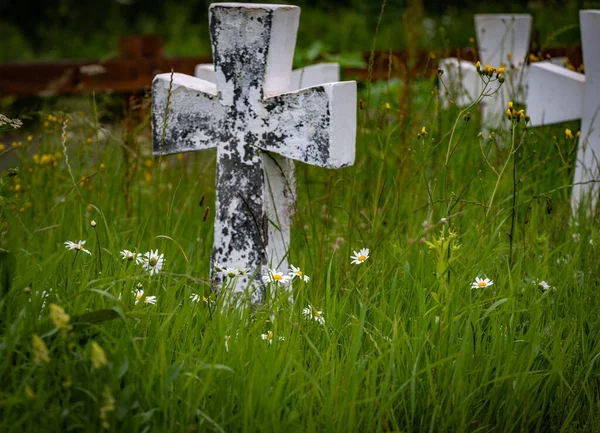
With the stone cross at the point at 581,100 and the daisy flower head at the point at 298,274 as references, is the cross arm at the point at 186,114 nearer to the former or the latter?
the daisy flower head at the point at 298,274

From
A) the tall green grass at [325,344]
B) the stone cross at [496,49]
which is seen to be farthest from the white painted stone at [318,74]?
the tall green grass at [325,344]

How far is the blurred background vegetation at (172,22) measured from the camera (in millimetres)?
11258

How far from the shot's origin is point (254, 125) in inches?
104

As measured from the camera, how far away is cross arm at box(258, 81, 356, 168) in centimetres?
246

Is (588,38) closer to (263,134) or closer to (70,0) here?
(263,134)

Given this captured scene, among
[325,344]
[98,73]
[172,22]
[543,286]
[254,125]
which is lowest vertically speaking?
[325,344]

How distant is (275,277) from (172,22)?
37.4 feet

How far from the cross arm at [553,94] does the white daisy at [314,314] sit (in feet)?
5.77

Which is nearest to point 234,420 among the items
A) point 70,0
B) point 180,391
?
point 180,391

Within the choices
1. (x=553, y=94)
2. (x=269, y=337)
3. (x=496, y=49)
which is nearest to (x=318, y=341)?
(x=269, y=337)

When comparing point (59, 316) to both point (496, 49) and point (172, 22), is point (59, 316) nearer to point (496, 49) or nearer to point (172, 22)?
point (496, 49)

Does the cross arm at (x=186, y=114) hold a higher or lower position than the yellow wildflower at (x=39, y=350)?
higher

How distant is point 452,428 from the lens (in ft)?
6.45

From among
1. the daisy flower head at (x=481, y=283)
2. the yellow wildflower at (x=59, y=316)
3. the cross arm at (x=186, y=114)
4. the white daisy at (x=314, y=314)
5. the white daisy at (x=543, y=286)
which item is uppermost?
the cross arm at (x=186, y=114)
